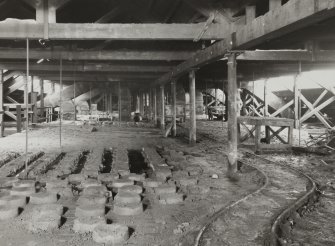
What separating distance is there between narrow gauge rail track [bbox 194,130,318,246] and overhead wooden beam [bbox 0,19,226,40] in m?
2.74

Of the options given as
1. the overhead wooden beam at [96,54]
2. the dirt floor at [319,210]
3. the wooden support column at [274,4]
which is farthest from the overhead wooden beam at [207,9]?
the dirt floor at [319,210]

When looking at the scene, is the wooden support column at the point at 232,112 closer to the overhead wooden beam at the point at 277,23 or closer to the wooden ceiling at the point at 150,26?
the overhead wooden beam at the point at 277,23

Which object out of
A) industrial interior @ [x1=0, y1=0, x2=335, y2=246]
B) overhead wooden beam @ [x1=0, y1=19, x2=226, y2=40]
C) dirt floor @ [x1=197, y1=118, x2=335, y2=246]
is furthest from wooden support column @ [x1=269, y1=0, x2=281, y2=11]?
dirt floor @ [x1=197, y1=118, x2=335, y2=246]

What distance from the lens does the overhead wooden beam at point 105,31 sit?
577 centimetres

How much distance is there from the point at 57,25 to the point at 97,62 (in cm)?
605

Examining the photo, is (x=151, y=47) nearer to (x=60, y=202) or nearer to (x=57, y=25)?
(x=57, y=25)

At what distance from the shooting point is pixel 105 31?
19.3 ft

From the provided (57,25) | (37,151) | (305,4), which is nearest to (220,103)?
(37,151)

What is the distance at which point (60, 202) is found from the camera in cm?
429

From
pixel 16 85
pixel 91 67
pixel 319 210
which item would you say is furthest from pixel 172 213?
pixel 16 85

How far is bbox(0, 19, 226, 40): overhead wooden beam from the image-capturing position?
577 centimetres

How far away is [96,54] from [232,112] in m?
4.31

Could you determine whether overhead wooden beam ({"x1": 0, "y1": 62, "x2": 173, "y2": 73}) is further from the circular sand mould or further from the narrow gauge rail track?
the circular sand mould

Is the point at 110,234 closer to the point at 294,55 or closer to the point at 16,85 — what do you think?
the point at 294,55
